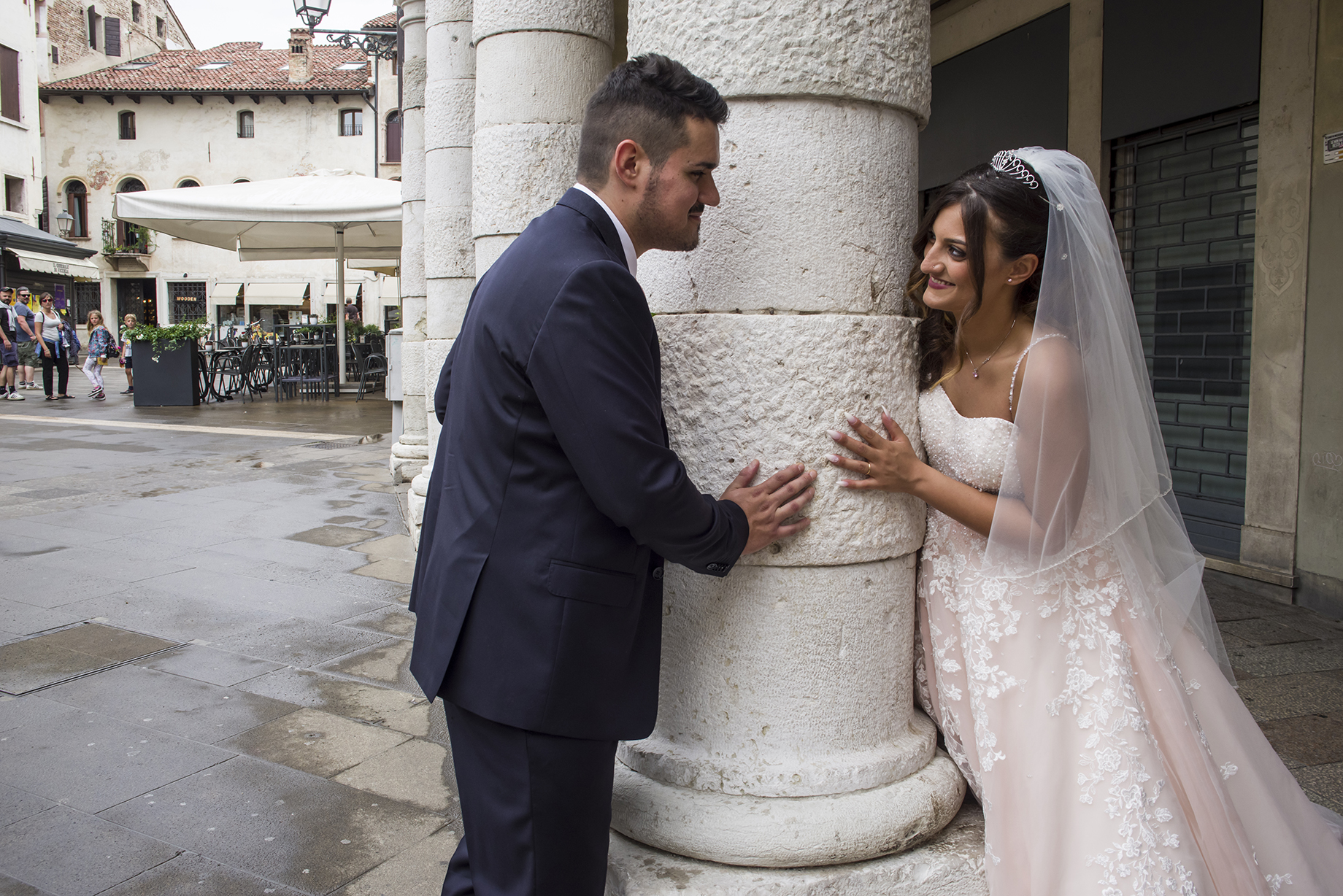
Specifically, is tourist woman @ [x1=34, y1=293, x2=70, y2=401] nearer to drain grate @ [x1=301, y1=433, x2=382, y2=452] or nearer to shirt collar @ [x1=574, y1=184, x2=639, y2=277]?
drain grate @ [x1=301, y1=433, x2=382, y2=452]

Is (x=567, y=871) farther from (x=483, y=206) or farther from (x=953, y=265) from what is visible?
(x=483, y=206)

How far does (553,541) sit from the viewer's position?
1.61 metres

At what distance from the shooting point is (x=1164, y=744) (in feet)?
6.35

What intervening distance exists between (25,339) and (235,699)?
15.9m

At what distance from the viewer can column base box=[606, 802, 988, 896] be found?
1.82 meters

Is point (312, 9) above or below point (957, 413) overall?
above

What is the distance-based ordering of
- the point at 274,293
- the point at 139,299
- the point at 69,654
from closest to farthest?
the point at 69,654, the point at 274,293, the point at 139,299

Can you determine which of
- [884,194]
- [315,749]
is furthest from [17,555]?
[884,194]

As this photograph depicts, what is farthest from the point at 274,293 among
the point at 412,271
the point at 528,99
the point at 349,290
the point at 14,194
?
the point at 528,99

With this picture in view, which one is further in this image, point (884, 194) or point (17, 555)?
point (17, 555)

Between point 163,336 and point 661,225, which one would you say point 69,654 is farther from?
point 163,336

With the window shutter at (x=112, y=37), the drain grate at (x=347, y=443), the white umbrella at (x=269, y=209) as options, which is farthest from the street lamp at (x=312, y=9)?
the window shutter at (x=112, y=37)

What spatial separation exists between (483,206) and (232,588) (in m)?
2.37

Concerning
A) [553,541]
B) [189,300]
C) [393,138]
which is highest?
[393,138]
